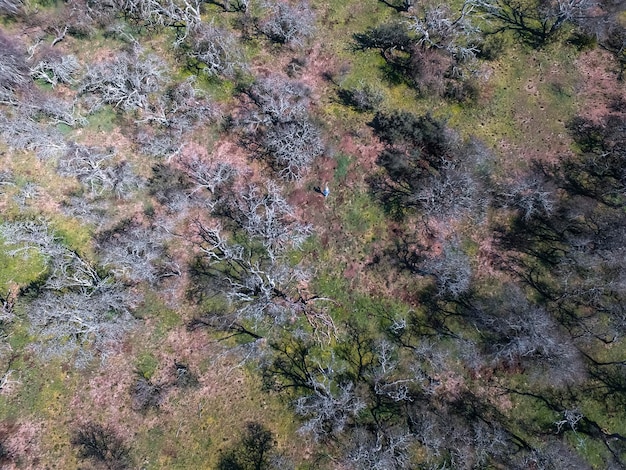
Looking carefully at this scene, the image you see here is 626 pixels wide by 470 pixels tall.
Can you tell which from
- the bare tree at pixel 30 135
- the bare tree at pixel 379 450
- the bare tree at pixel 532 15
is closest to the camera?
the bare tree at pixel 379 450

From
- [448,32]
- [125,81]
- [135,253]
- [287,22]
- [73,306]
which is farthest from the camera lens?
[287,22]

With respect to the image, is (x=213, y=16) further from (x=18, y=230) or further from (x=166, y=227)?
(x=18, y=230)

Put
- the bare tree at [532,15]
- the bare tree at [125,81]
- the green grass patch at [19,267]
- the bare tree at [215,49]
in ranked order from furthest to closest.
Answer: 1. the bare tree at [532,15]
2. the bare tree at [215,49]
3. the bare tree at [125,81]
4. the green grass patch at [19,267]

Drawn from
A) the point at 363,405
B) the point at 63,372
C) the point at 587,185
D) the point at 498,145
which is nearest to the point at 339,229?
the point at 363,405

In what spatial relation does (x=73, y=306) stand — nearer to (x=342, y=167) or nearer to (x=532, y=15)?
(x=342, y=167)

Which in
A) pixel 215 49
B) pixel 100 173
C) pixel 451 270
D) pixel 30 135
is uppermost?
pixel 215 49

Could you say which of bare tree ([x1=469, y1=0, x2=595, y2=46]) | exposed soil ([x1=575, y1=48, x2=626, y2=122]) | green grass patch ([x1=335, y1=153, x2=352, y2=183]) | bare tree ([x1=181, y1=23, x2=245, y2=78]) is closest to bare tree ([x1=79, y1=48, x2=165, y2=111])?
bare tree ([x1=181, y1=23, x2=245, y2=78])

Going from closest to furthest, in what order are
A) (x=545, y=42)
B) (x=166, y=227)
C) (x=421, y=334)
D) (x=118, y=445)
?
(x=118, y=445)
(x=421, y=334)
(x=166, y=227)
(x=545, y=42)

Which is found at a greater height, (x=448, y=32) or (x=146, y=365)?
(x=448, y=32)

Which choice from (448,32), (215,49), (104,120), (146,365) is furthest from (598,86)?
(146,365)

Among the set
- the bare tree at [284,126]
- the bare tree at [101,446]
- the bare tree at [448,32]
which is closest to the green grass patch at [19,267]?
the bare tree at [101,446]

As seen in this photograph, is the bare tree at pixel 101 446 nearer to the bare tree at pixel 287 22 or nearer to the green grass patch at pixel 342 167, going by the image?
the green grass patch at pixel 342 167
